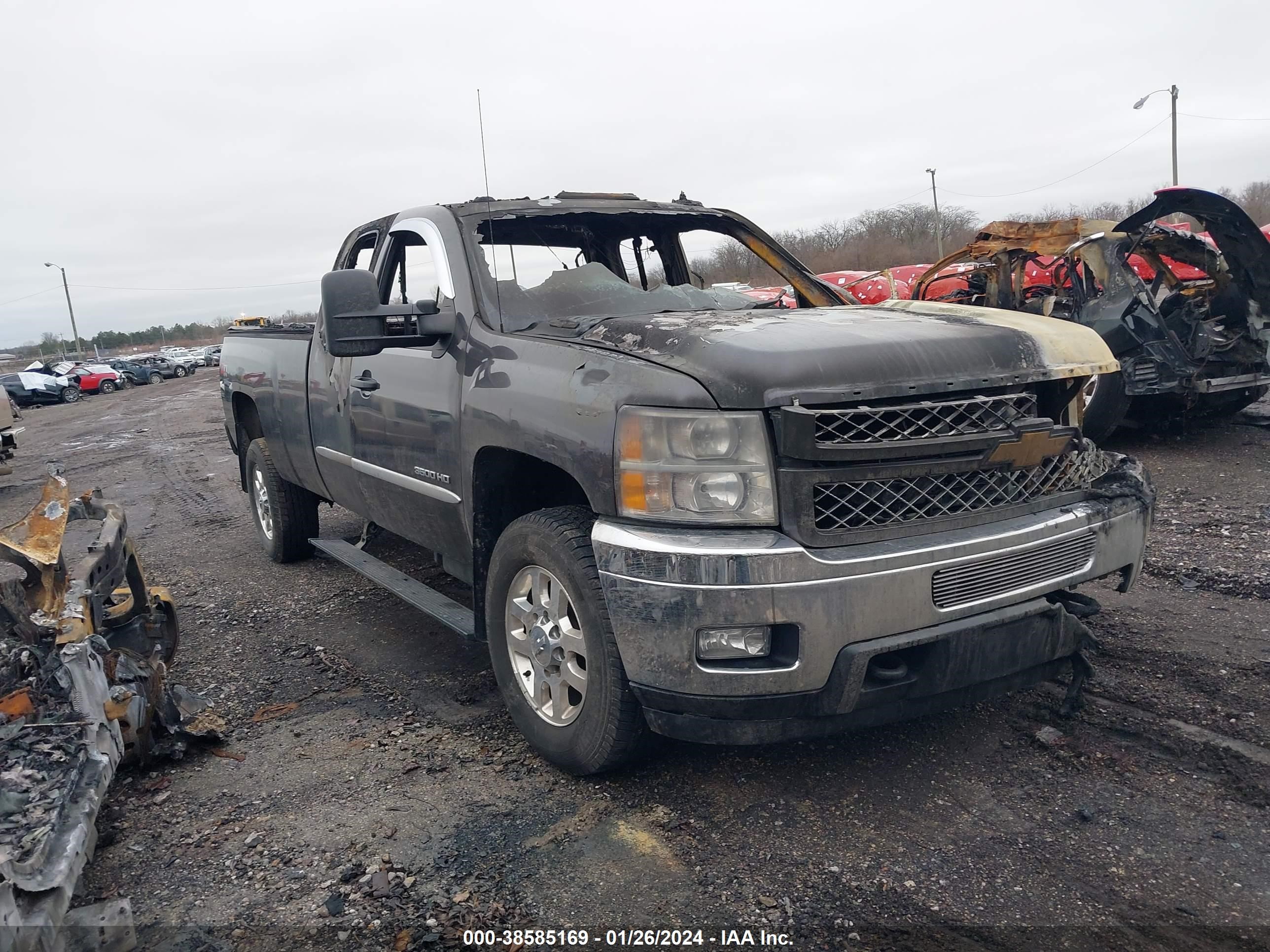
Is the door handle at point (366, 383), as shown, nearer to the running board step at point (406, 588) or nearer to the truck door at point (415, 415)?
the truck door at point (415, 415)

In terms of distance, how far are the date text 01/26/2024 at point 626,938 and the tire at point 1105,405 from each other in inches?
246

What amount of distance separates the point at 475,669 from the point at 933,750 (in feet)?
6.62

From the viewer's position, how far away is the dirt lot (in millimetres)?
2381

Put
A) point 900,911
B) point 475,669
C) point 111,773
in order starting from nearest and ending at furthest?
1. point 900,911
2. point 111,773
3. point 475,669

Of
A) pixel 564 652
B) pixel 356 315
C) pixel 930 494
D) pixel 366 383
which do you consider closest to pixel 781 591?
pixel 930 494

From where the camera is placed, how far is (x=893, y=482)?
2652 millimetres

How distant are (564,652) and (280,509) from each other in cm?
363

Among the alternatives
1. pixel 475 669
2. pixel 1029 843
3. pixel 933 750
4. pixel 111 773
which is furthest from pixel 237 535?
pixel 1029 843

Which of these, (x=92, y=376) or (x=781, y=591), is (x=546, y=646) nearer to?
(x=781, y=591)

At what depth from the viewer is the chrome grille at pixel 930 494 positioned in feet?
8.48

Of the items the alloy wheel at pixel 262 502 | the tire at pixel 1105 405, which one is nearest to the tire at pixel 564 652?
the alloy wheel at pixel 262 502

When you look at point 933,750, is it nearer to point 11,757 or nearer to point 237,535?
point 11,757

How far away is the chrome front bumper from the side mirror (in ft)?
4.17

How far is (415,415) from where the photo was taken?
383cm
